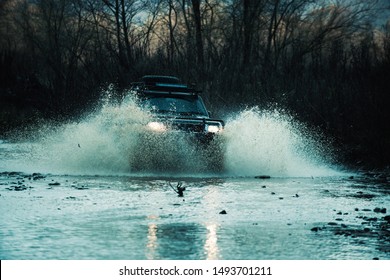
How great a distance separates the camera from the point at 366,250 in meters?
10.3

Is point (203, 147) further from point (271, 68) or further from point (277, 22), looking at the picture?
point (277, 22)

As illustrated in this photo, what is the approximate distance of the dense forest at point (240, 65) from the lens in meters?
27.8

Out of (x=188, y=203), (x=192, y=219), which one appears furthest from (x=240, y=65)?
(x=192, y=219)

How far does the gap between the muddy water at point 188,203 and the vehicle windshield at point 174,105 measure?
41cm

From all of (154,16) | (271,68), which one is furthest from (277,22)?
(271,68)

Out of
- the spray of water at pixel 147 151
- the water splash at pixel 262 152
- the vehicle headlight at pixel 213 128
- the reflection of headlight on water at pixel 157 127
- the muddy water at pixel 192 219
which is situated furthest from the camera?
the water splash at pixel 262 152

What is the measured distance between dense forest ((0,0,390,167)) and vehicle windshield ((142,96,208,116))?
554cm

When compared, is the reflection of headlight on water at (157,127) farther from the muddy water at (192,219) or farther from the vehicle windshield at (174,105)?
the muddy water at (192,219)

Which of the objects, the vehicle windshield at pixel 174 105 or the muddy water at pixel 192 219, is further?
the vehicle windshield at pixel 174 105

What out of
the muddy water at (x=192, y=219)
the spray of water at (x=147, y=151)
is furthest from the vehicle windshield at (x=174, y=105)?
the muddy water at (x=192, y=219)

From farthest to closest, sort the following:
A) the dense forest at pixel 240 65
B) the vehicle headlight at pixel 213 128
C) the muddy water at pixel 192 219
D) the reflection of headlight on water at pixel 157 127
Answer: the dense forest at pixel 240 65, the vehicle headlight at pixel 213 128, the reflection of headlight on water at pixel 157 127, the muddy water at pixel 192 219

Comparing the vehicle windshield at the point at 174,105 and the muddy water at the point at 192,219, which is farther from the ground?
the vehicle windshield at the point at 174,105

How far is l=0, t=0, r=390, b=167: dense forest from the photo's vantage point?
27.8 metres

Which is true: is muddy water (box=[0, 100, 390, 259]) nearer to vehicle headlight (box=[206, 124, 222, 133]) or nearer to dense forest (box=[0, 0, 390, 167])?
vehicle headlight (box=[206, 124, 222, 133])
